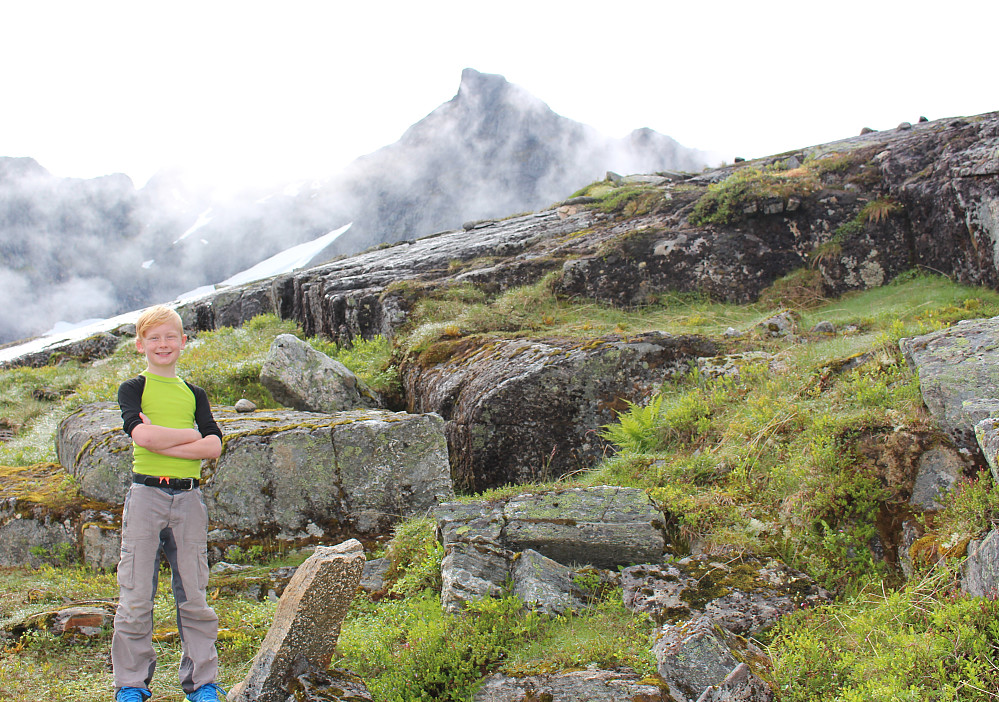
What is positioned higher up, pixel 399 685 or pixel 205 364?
pixel 205 364

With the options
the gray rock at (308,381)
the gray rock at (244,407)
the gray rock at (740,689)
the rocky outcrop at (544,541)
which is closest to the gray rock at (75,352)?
the gray rock at (308,381)

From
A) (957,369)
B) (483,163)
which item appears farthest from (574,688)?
(483,163)

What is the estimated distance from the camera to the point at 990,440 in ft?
11.8

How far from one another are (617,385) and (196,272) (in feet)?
200

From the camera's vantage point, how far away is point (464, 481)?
7.39 m

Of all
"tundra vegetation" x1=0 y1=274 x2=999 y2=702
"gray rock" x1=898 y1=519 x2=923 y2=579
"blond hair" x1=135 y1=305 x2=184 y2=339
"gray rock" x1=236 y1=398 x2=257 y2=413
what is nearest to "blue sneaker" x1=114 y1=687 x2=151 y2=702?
"tundra vegetation" x1=0 y1=274 x2=999 y2=702

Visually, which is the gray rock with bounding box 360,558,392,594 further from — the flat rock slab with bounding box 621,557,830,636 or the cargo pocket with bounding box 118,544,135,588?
the flat rock slab with bounding box 621,557,830,636

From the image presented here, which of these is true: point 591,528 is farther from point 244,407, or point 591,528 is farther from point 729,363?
point 244,407

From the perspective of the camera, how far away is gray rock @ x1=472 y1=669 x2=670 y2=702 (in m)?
3.20

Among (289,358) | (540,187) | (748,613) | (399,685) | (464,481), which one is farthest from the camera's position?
(540,187)

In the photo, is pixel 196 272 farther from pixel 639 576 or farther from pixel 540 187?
pixel 639 576

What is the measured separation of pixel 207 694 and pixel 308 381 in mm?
5500

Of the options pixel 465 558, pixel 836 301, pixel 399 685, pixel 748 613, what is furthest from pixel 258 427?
pixel 836 301

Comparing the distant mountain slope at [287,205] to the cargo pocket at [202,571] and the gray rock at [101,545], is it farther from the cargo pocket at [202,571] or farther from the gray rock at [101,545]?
the cargo pocket at [202,571]
